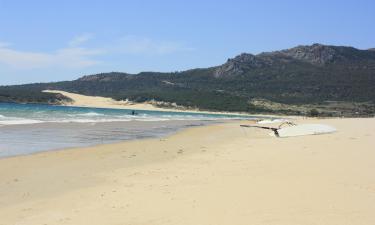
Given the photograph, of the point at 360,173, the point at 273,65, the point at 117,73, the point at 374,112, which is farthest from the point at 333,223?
the point at 117,73

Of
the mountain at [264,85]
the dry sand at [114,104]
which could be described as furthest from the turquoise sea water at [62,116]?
the mountain at [264,85]

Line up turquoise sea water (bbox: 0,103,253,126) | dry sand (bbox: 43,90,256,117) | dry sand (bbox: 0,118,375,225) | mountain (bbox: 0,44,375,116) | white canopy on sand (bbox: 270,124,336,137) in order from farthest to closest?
dry sand (bbox: 43,90,256,117) → mountain (bbox: 0,44,375,116) → turquoise sea water (bbox: 0,103,253,126) → white canopy on sand (bbox: 270,124,336,137) → dry sand (bbox: 0,118,375,225)

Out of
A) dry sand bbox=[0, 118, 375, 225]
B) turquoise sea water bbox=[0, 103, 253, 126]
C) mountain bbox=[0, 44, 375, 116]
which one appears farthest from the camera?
mountain bbox=[0, 44, 375, 116]

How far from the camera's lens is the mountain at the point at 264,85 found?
106 m

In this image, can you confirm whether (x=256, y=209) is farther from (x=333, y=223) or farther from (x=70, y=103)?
(x=70, y=103)

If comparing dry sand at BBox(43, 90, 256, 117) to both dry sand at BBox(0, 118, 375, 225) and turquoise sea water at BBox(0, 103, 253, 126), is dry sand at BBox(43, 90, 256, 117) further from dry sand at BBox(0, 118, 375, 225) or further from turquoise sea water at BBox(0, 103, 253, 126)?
dry sand at BBox(0, 118, 375, 225)

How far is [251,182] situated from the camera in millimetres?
9898

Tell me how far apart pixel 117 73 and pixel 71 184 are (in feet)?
548

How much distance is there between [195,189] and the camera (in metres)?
9.43

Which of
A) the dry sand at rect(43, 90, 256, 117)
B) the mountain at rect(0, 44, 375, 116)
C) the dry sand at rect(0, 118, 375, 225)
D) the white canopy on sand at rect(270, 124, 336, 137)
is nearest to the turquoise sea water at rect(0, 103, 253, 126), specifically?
the white canopy on sand at rect(270, 124, 336, 137)

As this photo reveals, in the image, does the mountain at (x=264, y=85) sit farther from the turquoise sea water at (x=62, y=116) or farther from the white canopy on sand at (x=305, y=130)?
the white canopy on sand at (x=305, y=130)

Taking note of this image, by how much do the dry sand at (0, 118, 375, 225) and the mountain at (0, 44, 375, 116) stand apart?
75.6 meters

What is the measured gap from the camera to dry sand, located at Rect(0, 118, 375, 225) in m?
7.27

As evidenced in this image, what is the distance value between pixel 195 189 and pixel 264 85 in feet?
408
